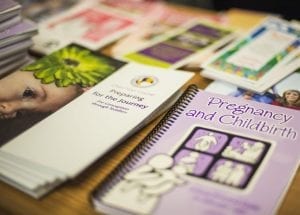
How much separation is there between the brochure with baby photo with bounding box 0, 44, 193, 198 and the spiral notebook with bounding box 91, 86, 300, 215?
5 centimetres

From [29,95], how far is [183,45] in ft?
1.24

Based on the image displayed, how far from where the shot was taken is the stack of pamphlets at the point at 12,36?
840 millimetres

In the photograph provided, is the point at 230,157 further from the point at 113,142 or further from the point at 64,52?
the point at 64,52

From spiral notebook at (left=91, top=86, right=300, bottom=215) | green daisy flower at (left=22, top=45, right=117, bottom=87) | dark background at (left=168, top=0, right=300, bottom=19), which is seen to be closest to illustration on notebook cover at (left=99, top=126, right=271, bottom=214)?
spiral notebook at (left=91, top=86, right=300, bottom=215)

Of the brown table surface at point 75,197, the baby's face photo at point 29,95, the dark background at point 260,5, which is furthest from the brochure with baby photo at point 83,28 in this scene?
the brown table surface at point 75,197

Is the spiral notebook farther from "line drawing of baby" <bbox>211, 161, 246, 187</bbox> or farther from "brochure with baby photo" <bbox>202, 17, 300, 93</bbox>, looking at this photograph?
"brochure with baby photo" <bbox>202, 17, 300, 93</bbox>

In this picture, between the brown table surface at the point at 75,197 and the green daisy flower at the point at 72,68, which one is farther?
the green daisy flower at the point at 72,68

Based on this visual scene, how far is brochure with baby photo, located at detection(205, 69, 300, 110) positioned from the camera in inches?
29.0

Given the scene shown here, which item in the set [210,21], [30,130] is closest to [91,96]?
[30,130]

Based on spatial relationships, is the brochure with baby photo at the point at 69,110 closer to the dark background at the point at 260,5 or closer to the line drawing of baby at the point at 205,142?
the line drawing of baby at the point at 205,142

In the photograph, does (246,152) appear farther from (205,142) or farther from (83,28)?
(83,28)

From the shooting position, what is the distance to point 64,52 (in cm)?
88

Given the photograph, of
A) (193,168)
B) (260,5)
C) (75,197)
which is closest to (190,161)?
(193,168)

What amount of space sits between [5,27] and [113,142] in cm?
39
